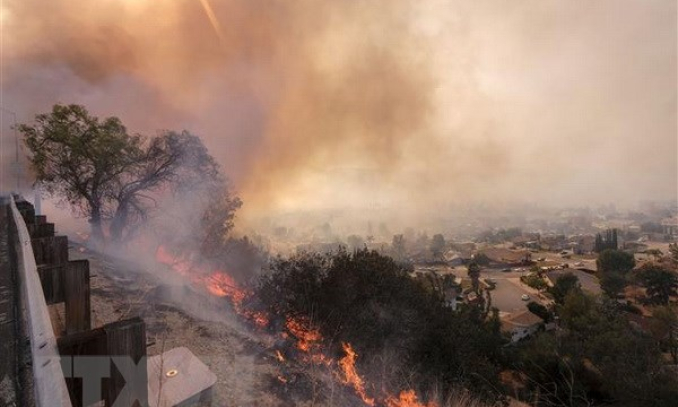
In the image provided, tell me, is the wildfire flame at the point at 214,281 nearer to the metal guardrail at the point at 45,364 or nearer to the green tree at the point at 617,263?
the metal guardrail at the point at 45,364

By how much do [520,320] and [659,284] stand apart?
18.6 meters

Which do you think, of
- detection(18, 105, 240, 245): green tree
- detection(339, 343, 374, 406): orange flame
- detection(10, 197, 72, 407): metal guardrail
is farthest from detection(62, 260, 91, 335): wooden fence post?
detection(18, 105, 240, 245): green tree

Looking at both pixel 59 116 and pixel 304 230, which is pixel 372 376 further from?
pixel 304 230

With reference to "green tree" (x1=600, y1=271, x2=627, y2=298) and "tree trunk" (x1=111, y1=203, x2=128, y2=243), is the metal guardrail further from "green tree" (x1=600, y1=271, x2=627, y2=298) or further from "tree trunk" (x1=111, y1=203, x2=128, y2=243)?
"green tree" (x1=600, y1=271, x2=627, y2=298)

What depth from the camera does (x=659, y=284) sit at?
3431cm

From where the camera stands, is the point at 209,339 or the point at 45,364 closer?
the point at 45,364

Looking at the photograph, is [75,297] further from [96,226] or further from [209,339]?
[96,226]

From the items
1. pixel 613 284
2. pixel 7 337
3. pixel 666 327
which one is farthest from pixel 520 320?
pixel 7 337

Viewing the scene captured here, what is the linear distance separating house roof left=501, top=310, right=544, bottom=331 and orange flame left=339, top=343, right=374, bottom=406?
23.8 meters

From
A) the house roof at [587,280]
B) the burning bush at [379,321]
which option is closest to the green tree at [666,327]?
the house roof at [587,280]

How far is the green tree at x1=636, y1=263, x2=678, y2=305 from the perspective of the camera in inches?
1342

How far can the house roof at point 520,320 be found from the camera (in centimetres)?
2814

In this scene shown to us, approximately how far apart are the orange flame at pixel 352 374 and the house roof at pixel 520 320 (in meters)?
23.8

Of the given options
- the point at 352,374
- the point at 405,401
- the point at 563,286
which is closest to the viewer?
the point at 405,401
